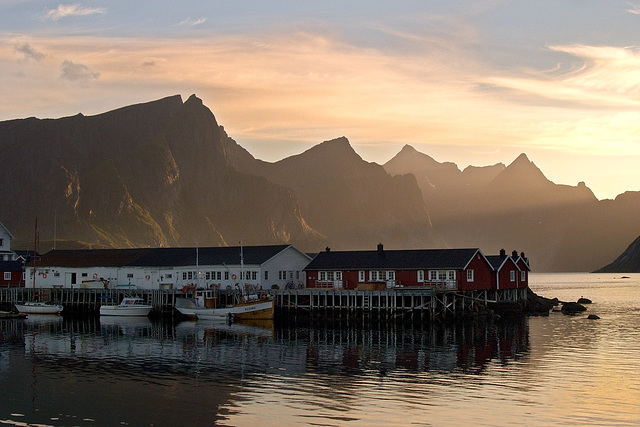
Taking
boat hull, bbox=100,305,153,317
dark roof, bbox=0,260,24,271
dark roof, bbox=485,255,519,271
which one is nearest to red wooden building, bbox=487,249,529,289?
dark roof, bbox=485,255,519,271

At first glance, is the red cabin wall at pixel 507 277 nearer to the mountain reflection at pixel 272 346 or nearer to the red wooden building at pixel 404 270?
the red wooden building at pixel 404 270

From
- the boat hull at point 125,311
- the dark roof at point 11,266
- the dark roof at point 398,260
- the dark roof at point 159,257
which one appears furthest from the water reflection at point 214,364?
the dark roof at point 11,266

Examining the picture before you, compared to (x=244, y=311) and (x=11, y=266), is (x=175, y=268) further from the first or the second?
(x=11, y=266)

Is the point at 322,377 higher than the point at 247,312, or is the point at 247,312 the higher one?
the point at 247,312

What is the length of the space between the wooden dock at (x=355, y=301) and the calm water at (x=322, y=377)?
8.55 m

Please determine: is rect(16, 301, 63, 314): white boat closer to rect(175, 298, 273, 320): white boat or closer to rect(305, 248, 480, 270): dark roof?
rect(175, 298, 273, 320): white boat

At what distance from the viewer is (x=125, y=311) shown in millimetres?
90750

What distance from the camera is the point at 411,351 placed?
5497 centimetres

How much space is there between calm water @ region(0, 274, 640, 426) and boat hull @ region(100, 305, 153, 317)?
19.3 metres

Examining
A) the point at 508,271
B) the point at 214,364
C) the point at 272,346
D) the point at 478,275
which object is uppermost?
the point at 508,271

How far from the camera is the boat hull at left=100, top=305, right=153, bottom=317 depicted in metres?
90.7

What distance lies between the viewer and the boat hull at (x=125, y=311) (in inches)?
3570

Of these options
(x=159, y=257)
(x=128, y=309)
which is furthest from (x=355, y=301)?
(x=159, y=257)

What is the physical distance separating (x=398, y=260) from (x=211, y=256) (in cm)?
2596
